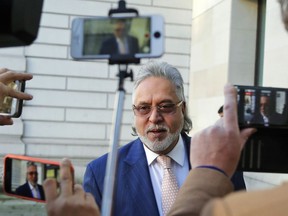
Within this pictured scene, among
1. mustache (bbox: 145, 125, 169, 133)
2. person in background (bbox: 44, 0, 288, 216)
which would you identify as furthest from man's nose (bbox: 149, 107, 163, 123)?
person in background (bbox: 44, 0, 288, 216)

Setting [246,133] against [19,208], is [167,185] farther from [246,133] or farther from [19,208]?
[19,208]

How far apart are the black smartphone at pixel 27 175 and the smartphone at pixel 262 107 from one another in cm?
58

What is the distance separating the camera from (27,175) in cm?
119

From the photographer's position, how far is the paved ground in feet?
22.1

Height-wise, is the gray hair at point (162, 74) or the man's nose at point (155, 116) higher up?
the gray hair at point (162, 74)

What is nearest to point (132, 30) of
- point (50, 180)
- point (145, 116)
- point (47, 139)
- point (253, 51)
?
point (50, 180)

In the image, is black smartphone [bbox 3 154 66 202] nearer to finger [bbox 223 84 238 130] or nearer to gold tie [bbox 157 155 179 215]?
finger [bbox 223 84 238 130]

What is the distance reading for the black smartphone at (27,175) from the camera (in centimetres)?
114

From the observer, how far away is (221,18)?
7.43 metres

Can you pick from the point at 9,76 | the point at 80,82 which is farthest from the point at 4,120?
the point at 80,82

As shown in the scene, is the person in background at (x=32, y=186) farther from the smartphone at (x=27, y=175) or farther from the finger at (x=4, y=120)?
the finger at (x=4, y=120)

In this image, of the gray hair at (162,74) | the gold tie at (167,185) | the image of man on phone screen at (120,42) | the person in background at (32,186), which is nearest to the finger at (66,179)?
the person in background at (32,186)

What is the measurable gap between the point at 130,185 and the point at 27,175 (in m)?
1.01

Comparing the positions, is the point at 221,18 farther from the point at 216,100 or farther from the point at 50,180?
the point at 50,180
